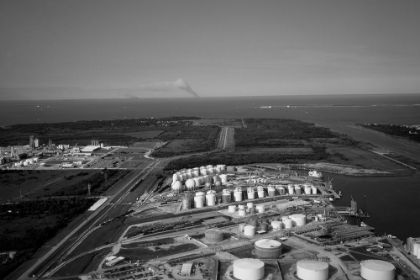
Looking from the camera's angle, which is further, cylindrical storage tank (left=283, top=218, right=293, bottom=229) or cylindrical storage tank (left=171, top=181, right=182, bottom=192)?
cylindrical storage tank (left=171, top=181, right=182, bottom=192)

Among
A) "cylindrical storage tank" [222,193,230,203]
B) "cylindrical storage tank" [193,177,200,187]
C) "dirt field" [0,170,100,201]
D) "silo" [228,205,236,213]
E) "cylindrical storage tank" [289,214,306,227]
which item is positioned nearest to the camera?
"cylindrical storage tank" [289,214,306,227]

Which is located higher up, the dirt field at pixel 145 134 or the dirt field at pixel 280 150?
the dirt field at pixel 145 134

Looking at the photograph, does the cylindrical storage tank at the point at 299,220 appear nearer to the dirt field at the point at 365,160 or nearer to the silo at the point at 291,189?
the silo at the point at 291,189

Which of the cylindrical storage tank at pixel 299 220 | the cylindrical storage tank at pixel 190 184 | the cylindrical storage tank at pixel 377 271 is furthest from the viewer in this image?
the cylindrical storage tank at pixel 190 184

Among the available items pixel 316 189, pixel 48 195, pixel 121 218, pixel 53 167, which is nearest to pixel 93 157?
pixel 53 167

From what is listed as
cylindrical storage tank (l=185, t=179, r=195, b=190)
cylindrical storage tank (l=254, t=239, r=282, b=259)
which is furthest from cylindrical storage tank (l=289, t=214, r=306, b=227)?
cylindrical storage tank (l=185, t=179, r=195, b=190)

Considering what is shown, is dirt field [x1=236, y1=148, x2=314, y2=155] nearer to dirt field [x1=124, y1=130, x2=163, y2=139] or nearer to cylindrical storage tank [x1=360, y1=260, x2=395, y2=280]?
dirt field [x1=124, y1=130, x2=163, y2=139]

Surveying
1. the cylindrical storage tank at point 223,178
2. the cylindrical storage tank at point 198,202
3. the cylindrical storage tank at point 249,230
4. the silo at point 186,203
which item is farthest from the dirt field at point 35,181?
the cylindrical storage tank at point 249,230
